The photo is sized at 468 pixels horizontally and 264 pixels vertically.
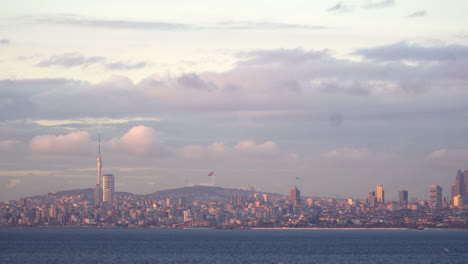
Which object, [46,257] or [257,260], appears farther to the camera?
[46,257]

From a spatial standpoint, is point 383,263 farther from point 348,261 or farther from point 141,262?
point 141,262

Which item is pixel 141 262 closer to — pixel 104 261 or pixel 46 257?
pixel 104 261

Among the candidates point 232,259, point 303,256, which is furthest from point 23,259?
point 303,256

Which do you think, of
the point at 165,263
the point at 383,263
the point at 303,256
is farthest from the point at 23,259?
the point at 383,263

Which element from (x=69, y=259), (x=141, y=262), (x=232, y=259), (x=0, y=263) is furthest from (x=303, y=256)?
(x=0, y=263)

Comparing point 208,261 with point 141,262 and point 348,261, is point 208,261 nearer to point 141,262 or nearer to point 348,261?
point 141,262

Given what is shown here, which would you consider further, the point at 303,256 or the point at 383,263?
the point at 303,256

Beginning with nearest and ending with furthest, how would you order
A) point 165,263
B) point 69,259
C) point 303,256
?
point 165,263, point 69,259, point 303,256

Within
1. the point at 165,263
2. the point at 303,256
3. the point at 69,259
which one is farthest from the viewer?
the point at 303,256
